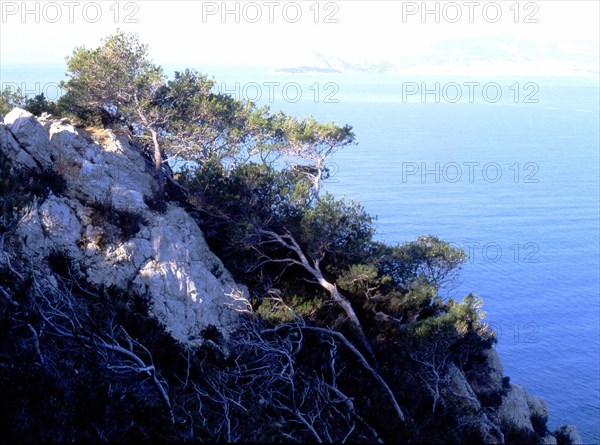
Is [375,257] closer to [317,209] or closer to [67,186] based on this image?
[317,209]

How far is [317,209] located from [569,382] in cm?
2633

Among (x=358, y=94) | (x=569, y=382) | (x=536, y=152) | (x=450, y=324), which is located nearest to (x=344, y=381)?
(x=450, y=324)

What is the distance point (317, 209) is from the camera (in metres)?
17.8

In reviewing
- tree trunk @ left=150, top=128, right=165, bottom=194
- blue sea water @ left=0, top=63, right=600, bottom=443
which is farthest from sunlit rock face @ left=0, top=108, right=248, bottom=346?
blue sea water @ left=0, top=63, right=600, bottom=443

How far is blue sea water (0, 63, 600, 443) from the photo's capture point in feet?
132

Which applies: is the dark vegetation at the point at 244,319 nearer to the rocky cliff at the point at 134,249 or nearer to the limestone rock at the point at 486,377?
the rocky cliff at the point at 134,249

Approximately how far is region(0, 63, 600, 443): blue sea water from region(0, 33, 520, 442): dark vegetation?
12.7 metres

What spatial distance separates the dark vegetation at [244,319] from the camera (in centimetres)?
858

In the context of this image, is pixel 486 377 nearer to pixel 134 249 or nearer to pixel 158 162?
pixel 134 249

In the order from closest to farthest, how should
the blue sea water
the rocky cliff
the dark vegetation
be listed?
the dark vegetation < the rocky cliff < the blue sea water

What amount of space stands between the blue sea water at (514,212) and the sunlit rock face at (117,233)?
16.5 m

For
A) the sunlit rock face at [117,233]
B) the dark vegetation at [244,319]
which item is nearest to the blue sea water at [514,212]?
the dark vegetation at [244,319]

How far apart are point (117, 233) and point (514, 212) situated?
63649mm

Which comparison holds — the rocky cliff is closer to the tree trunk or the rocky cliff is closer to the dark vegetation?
the dark vegetation
